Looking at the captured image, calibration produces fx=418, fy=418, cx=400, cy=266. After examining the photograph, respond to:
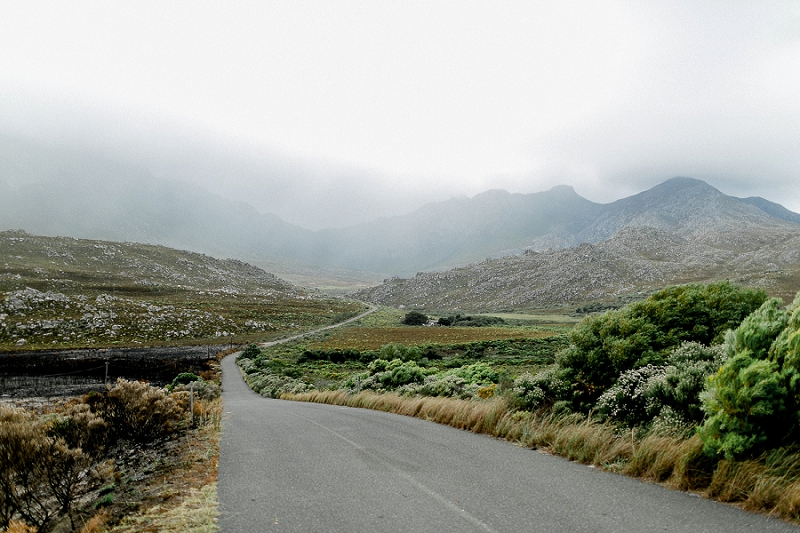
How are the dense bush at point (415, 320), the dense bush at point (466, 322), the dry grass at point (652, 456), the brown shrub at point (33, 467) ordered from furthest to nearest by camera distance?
the dense bush at point (415, 320)
the dense bush at point (466, 322)
the brown shrub at point (33, 467)
the dry grass at point (652, 456)

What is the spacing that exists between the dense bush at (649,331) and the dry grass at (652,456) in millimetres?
1422

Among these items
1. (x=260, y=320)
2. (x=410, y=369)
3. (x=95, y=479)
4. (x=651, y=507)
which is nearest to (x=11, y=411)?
(x=95, y=479)

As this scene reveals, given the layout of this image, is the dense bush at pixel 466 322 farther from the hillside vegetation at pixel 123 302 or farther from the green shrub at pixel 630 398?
the green shrub at pixel 630 398

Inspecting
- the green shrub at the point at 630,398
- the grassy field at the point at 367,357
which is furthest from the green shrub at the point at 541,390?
the grassy field at the point at 367,357

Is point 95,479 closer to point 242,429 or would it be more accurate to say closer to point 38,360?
point 242,429

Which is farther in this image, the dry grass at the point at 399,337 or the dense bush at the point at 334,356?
the dry grass at the point at 399,337

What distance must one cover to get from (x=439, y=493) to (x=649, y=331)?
6435mm

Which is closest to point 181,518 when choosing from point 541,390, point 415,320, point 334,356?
point 541,390

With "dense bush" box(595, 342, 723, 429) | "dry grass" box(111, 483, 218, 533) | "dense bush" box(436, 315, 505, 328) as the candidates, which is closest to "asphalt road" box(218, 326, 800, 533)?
"dry grass" box(111, 483, 218, 533)

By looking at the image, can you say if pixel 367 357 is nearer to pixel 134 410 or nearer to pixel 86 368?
pixel 86 368

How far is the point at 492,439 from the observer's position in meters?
8.85

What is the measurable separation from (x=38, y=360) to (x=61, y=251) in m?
143

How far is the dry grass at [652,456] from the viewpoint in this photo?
4.54 meters

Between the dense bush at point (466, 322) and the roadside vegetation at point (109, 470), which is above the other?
the roadside vegetation at point (109, 470)
